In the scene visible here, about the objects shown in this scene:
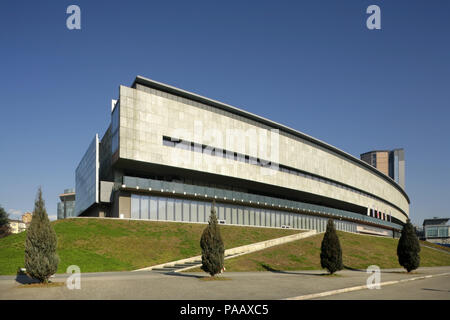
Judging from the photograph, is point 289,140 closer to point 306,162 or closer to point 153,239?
point 306,162

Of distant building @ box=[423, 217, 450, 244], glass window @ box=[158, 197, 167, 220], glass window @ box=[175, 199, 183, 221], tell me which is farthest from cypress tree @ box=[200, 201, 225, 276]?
distant building @ box=[423, 217, 450, 244]

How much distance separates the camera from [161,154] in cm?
4831

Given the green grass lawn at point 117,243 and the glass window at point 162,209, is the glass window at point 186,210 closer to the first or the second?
the glass window at point 162,209

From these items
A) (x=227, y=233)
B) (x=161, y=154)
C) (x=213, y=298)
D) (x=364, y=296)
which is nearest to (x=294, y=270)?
(x=227, y=233)

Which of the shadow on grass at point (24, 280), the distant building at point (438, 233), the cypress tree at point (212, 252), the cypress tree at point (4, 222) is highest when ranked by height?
the cypress tree at point (212, 252)

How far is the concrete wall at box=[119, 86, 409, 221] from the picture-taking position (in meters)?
46.7

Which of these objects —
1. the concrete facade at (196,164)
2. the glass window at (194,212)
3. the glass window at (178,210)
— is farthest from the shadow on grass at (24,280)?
the glass window at (194,212)

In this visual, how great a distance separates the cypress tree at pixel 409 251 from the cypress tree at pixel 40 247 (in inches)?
1075

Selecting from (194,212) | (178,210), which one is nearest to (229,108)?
(194,212)

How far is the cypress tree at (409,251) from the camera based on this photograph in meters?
32.2

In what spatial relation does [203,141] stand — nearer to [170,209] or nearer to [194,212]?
[194,212]

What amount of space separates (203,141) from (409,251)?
29697 millimetres

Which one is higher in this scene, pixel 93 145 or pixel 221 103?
pixel 221 103

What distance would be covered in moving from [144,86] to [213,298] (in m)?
38.7
